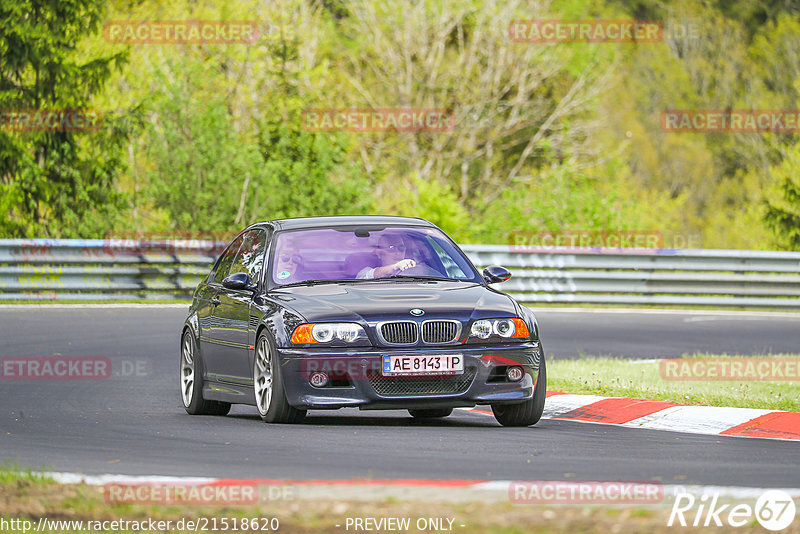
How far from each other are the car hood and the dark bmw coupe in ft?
0.03

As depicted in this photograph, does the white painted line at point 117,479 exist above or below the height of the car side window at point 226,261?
below

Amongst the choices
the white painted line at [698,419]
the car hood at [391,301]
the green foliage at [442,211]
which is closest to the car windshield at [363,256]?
the car hood at [391,301]

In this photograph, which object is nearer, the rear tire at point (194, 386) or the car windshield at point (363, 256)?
the car windshield at point (363, 256)

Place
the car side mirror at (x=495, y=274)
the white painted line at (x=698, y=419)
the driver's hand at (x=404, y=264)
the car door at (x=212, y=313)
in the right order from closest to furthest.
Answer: the white painted line at (x=698, y=419), the driver's hand at (x=404, y=264), the car side mirror at (x=495, y=274), the car door at (x=212, y=313)

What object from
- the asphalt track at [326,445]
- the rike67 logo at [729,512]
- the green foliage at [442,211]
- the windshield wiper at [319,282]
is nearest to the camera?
the rike67 logo at [729,512]

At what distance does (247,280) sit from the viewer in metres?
11.1

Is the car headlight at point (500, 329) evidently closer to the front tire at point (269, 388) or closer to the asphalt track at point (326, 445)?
the asphalt track at point (326, 445)

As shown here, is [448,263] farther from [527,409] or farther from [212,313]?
[212,313]

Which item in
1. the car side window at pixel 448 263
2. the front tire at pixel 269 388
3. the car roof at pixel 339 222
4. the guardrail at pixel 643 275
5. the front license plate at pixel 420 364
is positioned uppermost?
the car roof at pixel 339 222

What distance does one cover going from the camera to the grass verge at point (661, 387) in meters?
11.8

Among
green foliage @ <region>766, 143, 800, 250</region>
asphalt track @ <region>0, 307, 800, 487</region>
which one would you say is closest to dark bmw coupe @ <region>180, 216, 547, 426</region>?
asphalt track @ <region>0, 307, 800, 487</region>

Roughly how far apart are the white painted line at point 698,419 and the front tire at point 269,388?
247cm

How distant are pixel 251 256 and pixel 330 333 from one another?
6.46 feet

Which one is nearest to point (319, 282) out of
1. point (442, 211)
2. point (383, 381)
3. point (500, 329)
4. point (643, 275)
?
point (383, 381)
